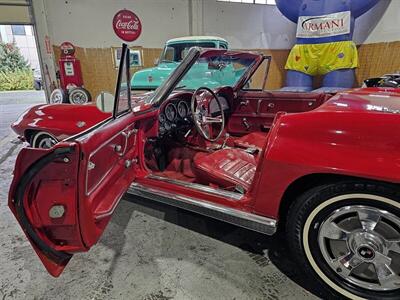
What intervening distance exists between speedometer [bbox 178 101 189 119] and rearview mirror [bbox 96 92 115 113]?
1.06 meters

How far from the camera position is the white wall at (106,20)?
7.01 meters

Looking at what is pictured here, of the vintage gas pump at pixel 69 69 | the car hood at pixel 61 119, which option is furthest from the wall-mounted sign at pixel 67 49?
the car hood at pixel 61 119

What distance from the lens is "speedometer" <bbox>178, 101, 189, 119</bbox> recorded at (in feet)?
8.54

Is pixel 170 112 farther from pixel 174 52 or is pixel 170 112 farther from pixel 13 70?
pixel 13 70

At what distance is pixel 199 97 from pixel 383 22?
6848 mm

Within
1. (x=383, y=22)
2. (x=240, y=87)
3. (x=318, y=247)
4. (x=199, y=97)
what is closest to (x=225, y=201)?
(x=318, y=247)

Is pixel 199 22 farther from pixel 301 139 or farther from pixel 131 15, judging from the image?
pixel 301 139

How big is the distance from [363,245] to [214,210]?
79 cm

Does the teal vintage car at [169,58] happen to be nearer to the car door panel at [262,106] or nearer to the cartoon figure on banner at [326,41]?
the cartoon figure on banner at [326,41]

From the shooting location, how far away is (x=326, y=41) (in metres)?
6.55

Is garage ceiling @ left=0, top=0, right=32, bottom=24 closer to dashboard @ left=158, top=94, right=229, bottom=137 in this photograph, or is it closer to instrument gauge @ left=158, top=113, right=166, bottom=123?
dashboard @ left=158, top=94, right=229, bottom=137

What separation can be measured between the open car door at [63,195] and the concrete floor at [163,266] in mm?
395

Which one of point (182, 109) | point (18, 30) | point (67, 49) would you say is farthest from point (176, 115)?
point (18, 30)

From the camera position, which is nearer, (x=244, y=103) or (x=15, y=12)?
(x=244, y=103)
